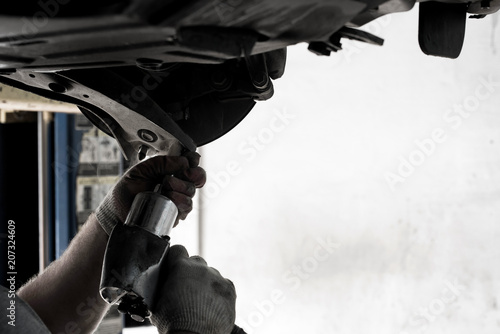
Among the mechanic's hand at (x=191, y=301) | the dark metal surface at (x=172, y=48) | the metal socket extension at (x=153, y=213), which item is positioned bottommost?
the mechanic's hand at (x=191, y=301)

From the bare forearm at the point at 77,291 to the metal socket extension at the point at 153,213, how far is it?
306 mm

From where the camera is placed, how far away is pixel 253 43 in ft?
1.61

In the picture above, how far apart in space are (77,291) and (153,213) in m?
0.41

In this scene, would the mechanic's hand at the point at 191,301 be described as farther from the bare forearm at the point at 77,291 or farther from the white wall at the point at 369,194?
the white wall at the point at 369,194

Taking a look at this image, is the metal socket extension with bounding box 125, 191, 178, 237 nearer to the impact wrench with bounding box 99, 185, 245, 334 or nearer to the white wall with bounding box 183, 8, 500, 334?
the impact wrench with bounding box 99, 185, 245, 334

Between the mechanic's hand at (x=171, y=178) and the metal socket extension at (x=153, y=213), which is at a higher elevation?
the mechanic's hand at (x=171, y=178)

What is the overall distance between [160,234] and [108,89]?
19cm

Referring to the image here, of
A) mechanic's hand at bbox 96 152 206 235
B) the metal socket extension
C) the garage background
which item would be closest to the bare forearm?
mechanic's hand at bbox 96 152 206 235

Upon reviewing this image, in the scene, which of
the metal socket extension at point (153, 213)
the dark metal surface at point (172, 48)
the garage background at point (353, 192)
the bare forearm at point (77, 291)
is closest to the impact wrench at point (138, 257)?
the metal socket extension at point (153, 213)

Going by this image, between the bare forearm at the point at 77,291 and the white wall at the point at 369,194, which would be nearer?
the bare forearm at the point at 77,291

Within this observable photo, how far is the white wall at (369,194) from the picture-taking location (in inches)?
73.9

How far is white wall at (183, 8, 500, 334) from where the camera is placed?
73.9 inches

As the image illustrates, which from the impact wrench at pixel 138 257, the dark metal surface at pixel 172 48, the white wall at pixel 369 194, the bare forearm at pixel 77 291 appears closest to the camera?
the dark metal surface at pixel 172 48

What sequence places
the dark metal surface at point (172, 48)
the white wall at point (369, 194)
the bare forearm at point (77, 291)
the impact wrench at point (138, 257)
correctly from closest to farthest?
the dark metal surface at point (172, 48) < the impact wrench at point (138, 257) < the bare forearm at point (77, 291) < the white wall at point (369, 194)
